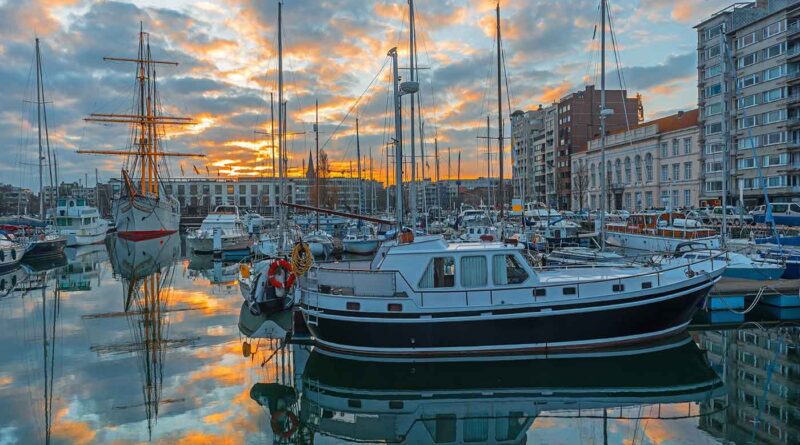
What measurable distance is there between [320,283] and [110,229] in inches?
3194

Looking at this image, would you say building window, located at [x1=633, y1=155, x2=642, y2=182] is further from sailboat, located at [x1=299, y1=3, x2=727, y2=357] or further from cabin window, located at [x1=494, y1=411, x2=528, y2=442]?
cabin window, located at [x1=494, y1=411, x2=528, y2=442]

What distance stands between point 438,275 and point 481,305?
136 centimetres

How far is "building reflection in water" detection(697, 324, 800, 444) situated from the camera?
996 cm

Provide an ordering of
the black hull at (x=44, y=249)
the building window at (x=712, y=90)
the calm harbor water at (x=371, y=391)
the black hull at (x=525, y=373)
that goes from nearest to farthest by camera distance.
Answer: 1. the calm harbor water at (x=371, y=391)
2. the black hull at (x=525, y=373)
3. the black hull at (x=44, y=249)
4. the building window at (x=712, y=90)

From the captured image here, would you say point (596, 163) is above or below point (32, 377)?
above

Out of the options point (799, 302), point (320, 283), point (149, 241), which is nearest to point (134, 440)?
point (320, 283)

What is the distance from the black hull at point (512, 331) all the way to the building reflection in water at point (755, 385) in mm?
2131

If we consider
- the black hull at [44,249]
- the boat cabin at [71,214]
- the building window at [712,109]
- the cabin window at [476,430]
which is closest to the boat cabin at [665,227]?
the cabin window at [476,430]

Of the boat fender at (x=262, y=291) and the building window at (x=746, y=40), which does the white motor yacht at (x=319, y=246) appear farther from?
the building window at (x=746, y=40)

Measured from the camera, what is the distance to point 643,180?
78.4 metres

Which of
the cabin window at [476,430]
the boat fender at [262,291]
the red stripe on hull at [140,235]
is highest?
the red stripe on hull at [140,235]

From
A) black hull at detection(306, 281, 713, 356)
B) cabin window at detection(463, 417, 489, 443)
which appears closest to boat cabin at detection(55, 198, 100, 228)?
black hull at detection(306, 281, 713, 356)

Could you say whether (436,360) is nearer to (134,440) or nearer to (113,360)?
(134,440)

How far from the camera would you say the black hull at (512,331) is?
1405 centimetres
